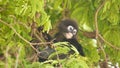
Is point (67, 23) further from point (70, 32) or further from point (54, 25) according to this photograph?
point (54, 25)

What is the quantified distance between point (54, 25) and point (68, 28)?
498 mm

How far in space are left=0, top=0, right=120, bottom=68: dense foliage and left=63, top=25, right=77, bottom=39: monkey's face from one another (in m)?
0.14

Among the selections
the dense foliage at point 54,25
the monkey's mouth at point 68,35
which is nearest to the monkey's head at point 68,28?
the monkey's mouth at point 68,35

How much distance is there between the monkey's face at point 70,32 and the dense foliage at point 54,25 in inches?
5.4

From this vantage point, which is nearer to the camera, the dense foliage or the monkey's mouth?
the dense foliage

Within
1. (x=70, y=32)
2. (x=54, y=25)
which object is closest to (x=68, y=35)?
(x=70, y=32)

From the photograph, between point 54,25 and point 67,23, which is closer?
point 67,23

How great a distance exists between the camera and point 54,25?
520cm

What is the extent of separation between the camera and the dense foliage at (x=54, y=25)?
9.38ft

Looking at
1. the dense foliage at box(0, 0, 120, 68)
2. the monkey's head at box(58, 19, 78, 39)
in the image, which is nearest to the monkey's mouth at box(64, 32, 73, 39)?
the monkey's head at box(58, 19, 78, 39)

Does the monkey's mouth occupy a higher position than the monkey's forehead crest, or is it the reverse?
the monkey's forehead crest

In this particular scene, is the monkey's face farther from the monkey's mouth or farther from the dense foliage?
the dense foliage

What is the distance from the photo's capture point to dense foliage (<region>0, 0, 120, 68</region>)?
9.38ft

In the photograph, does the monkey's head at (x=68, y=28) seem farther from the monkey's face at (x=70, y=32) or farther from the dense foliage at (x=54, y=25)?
the dense foliage at (x=54, y=25)
